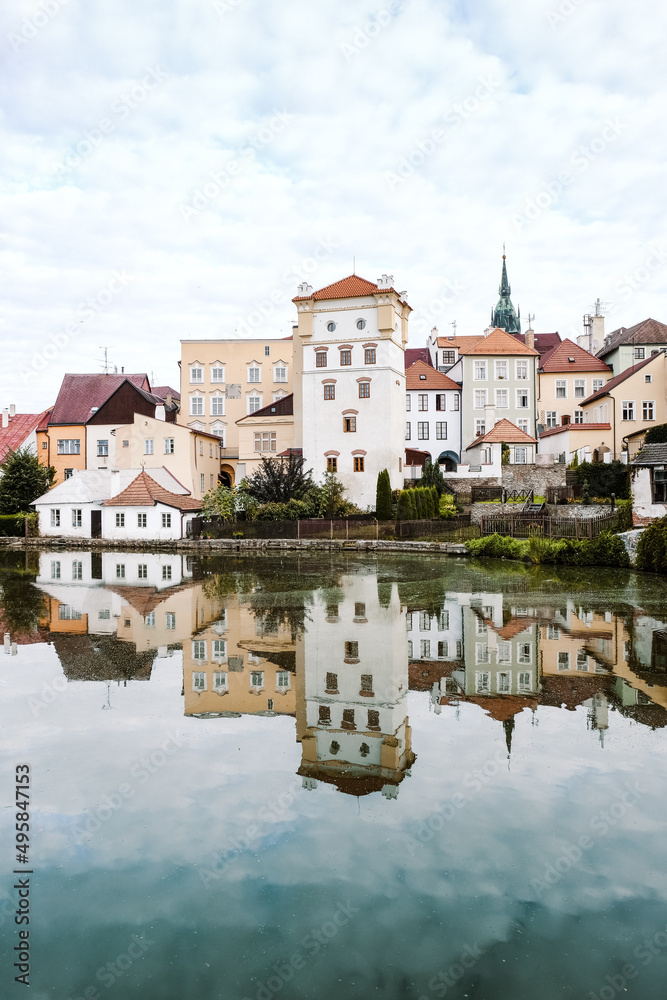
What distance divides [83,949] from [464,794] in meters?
3.45

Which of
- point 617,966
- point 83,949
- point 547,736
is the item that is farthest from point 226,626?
point 617,966

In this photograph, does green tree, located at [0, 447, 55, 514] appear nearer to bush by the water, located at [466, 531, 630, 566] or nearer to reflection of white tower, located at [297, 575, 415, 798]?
bush by the water, located at [466, 531, 630, 566]

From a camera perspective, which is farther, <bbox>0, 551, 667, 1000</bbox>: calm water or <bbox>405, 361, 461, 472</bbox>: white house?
<bbox>405, 361, 461, 472</bbox>: white house

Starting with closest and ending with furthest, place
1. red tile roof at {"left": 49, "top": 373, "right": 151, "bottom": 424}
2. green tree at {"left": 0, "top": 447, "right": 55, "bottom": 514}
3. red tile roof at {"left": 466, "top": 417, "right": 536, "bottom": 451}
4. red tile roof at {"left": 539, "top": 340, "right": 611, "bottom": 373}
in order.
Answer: green tree at {"left": 0, "top": 447, "right": 55, "bottom": 514} → red tile roof at {"left": 466, "top": 417, "right": 536, "bottom": 451} → red tile roof at {"left": 49, "top": 373, "right": 151, "bottom": 424} → red tile roof at {"left": 539, "top": 340, "right": 611, "bottom": 373}

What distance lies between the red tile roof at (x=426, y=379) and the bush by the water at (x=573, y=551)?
2525cm

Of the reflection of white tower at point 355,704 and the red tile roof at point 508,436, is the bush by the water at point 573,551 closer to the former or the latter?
the reflection of white tower at point 355,704

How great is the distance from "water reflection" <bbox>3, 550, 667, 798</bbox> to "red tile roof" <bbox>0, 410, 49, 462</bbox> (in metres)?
37.4

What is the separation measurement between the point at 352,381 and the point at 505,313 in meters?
57.2

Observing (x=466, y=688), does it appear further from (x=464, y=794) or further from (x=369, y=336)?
(x=369, y=336)

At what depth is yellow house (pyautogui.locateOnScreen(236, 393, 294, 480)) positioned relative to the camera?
47438mm

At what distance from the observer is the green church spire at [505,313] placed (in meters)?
92.4

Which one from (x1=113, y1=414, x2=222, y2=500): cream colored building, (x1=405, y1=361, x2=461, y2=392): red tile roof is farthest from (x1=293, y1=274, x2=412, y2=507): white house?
(x1=405, y1=361, x2=461, y2=392): red tile roof

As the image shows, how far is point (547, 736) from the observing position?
26.0 feet

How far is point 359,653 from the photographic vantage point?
456 inches
